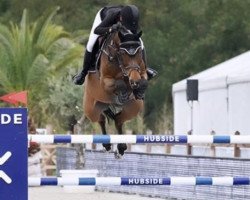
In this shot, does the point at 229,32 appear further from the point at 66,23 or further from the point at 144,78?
the point at 144,78

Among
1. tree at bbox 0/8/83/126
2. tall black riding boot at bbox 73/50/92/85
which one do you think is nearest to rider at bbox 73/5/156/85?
tall black riding boot at bbox 73/50/92/85

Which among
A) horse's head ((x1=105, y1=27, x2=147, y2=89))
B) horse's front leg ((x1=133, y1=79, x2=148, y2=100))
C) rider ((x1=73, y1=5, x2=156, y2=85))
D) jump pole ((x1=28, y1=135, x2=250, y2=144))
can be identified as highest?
rider ((x1=73, y1=5, x2=156, y2=85))

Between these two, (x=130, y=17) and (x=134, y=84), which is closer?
(x=134, y=84)

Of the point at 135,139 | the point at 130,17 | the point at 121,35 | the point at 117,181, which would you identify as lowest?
the point at 117,181

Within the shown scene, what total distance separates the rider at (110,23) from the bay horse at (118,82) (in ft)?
0.28

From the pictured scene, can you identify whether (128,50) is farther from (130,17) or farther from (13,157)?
(13,157)

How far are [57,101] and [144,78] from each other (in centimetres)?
1765

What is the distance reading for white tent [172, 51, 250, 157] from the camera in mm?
24906

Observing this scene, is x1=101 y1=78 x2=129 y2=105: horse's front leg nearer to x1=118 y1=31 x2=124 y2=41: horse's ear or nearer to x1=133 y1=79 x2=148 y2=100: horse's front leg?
x1=133 y1=79 x2=148 y2=100: horse's front leg

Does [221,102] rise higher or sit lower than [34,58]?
lower

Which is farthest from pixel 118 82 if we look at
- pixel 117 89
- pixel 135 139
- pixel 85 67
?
pixel 135 139

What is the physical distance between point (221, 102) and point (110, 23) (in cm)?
1461

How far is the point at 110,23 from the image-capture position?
40.7 ft

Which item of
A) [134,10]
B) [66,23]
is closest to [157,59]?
[66,23]
